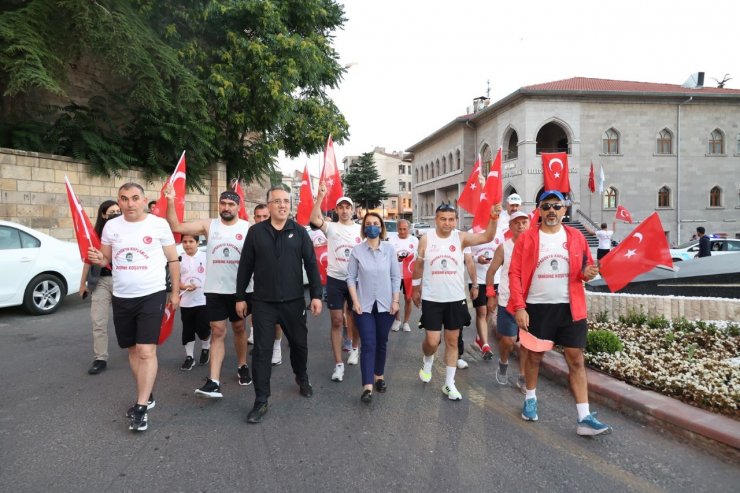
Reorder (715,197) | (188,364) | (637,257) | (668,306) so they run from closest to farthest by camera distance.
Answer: (637,257)
(188,364)
(668,306)
(715,197)

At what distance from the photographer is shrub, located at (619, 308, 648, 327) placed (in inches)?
255

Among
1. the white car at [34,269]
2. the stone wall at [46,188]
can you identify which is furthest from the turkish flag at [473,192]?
the stone wall at [46,188]

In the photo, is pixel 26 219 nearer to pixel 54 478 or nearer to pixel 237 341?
pixel 237 341

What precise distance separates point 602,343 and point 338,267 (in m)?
3.00

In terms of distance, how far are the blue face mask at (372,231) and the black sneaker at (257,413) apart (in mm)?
1812

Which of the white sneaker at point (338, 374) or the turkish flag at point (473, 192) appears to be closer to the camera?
the white sneaker at point (338, 374)

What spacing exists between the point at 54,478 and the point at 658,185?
40.5m

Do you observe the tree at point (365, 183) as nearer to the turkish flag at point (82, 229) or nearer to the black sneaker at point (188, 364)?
the black sneaker at point (188, 364)

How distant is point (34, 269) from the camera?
822 centimetres

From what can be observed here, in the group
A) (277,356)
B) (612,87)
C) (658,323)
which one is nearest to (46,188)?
(277,356)

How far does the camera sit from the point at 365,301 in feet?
15.2

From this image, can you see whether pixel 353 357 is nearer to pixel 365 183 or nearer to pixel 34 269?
pixel 34 269

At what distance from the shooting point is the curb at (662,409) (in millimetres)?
3455

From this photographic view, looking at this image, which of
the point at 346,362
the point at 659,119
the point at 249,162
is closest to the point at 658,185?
the point at 659,119
